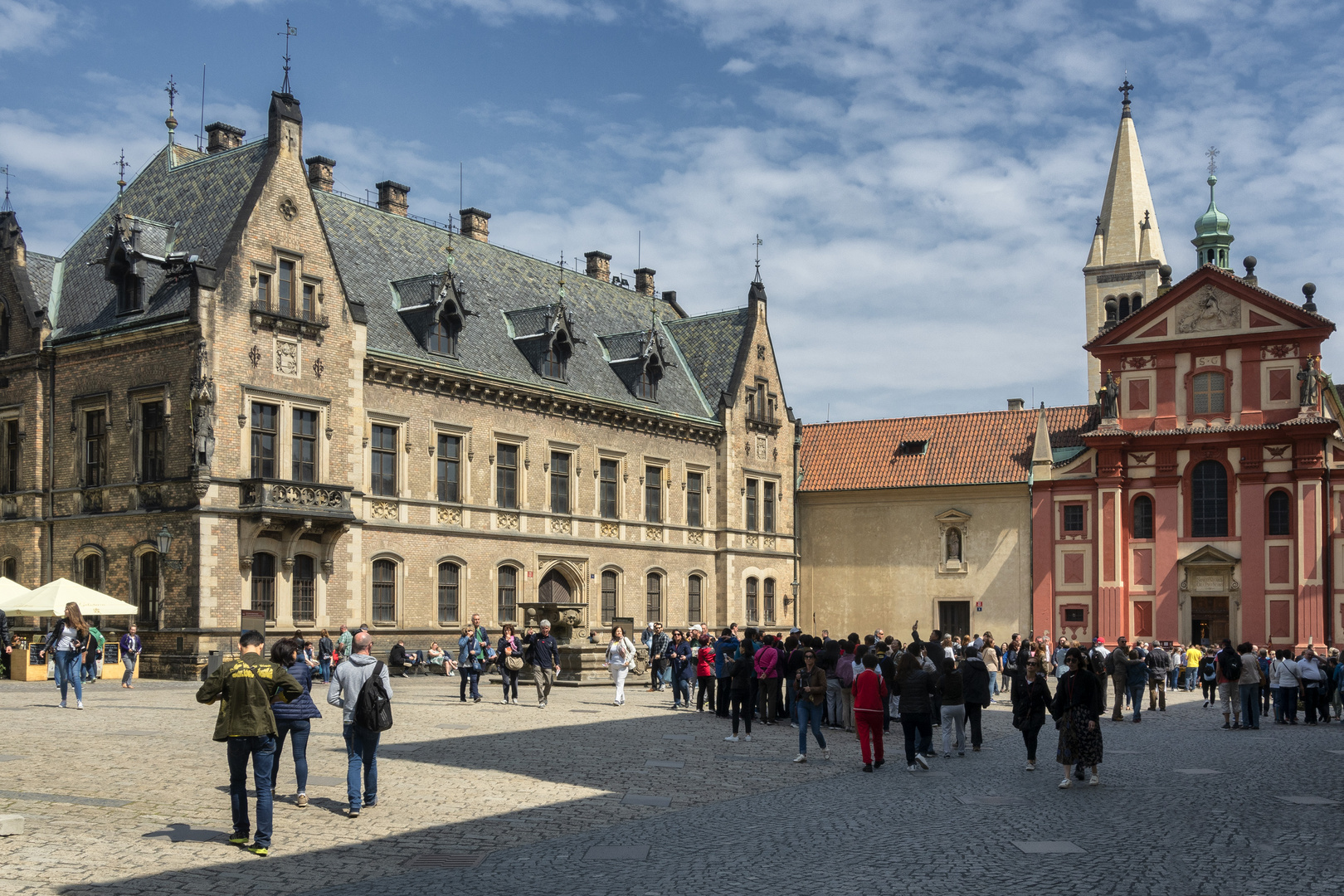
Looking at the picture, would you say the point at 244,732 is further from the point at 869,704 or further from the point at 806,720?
the point at 806,720

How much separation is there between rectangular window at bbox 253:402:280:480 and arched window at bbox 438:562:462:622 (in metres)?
7.08

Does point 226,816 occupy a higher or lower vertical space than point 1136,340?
lower

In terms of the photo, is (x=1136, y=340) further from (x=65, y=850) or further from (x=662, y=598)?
(x=65, y=850)

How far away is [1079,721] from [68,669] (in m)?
17.7

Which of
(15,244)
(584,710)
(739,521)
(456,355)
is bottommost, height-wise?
(584,710)

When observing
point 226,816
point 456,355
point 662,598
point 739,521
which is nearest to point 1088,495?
point 739,521

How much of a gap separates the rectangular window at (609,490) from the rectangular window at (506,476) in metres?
4.56

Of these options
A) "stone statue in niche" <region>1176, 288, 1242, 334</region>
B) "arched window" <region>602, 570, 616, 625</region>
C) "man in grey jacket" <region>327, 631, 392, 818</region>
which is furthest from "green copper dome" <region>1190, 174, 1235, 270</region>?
"man in grey jacket" <region>327, 631, 392, 818</region>

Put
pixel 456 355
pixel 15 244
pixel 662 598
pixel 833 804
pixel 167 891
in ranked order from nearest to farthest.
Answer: pixel 167 891, pixel 833 804, pixel 15 244, pixel 456 355, pixel 662 598

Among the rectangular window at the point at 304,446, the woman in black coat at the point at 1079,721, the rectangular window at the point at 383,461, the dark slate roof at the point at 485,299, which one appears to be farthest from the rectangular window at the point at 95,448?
the woman in black coat at the point at 1079,721

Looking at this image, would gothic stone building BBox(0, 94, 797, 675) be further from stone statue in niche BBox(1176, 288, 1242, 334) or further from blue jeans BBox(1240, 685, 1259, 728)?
stone statue in niche BBox(1176, 288, 1242, 334)

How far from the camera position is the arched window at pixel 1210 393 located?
5291 centimetres

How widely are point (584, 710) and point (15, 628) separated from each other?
19.5 m

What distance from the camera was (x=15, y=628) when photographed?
37.8m
